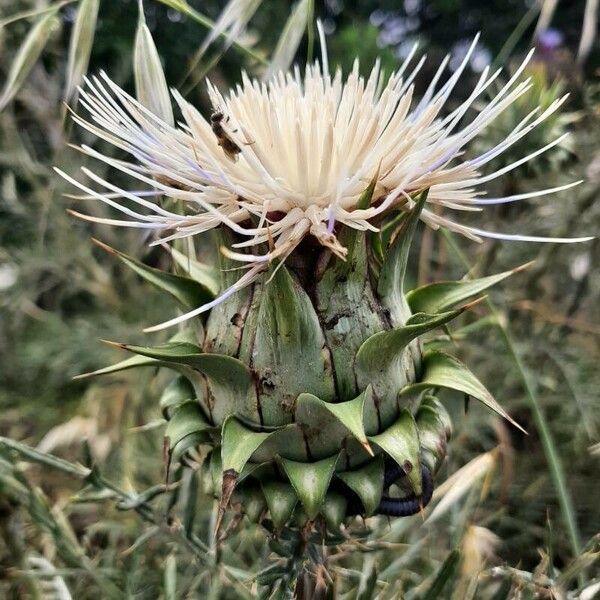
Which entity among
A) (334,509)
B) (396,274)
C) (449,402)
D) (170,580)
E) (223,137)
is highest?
(223,137)

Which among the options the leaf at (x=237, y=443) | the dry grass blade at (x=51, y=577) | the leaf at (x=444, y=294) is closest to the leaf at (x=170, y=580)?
the dry grass blade at (x=51, y=577)

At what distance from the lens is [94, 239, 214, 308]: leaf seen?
70 centimetres

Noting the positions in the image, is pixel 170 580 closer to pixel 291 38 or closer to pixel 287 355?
pixel 287 355

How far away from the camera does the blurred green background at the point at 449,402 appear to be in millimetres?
909

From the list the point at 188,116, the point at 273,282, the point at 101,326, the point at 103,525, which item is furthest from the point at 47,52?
the point at 273,282

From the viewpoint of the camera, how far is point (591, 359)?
1.60 meters

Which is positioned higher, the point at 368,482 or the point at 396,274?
the point at 396,274

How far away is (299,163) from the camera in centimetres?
A: 61

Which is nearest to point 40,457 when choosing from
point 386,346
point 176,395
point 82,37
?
point 176,395

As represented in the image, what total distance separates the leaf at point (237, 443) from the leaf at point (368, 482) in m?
0.08

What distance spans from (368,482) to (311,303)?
16cm

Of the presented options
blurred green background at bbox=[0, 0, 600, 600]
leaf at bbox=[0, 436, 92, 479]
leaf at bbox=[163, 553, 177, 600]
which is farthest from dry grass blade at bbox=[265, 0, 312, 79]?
leaf at bbox=[163, 553, 177, 600]

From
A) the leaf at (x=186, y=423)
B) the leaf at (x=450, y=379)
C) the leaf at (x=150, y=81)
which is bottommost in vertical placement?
the leaf at (x=186, y=423)

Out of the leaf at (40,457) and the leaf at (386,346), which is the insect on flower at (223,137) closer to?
the leaf at (386,346)
